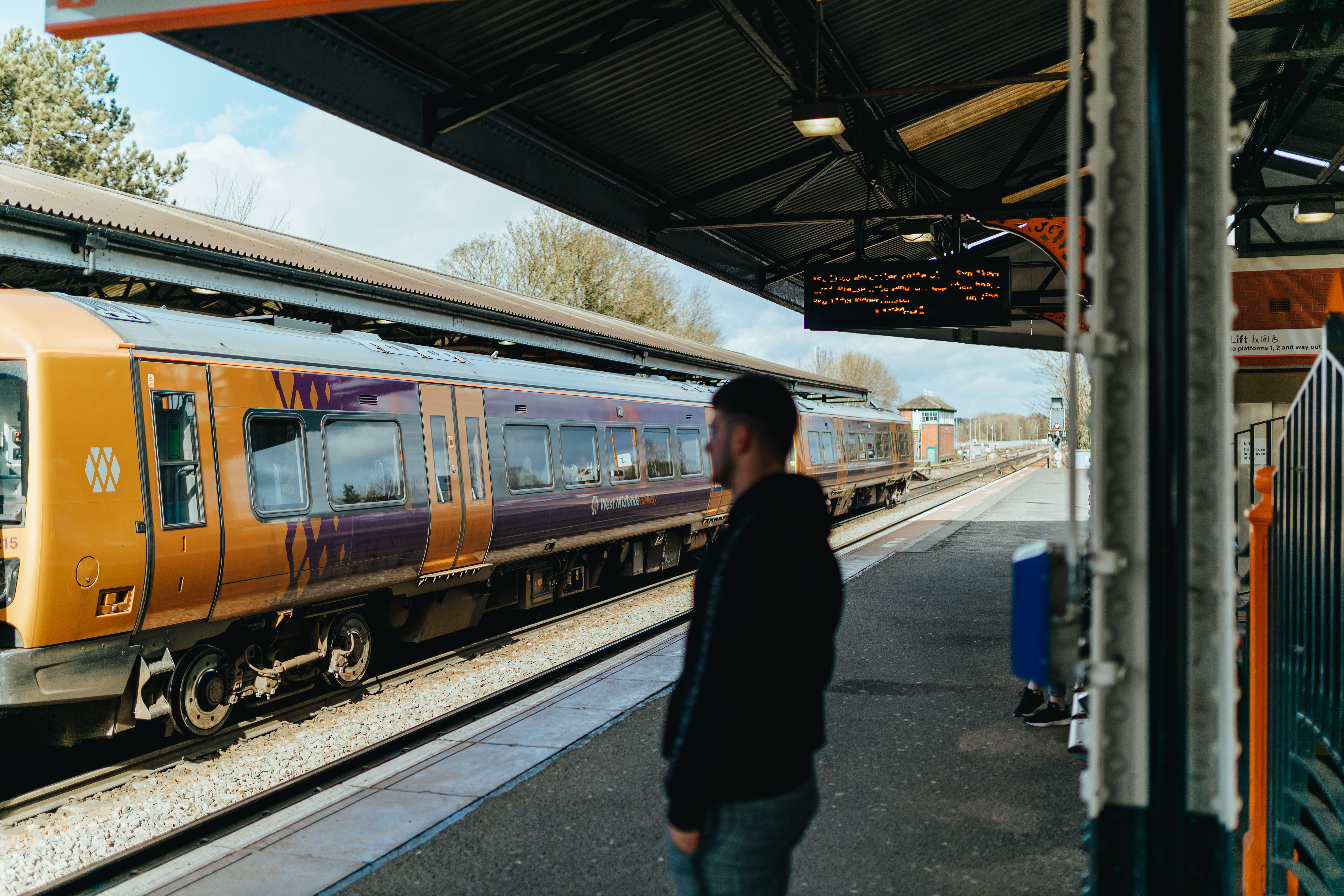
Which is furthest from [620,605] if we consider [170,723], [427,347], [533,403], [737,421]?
[737,421]

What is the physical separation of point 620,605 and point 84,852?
8.16 meters

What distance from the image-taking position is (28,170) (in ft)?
41.1

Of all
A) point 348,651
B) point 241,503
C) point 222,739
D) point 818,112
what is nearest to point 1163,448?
point 818,112

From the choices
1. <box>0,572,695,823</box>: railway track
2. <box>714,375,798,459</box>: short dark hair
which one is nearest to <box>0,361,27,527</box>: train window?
<box>0,572,695,823</box>: railway track

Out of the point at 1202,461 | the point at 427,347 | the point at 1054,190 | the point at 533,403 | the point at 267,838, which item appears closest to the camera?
the point at 1202,461

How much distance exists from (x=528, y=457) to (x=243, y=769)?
195 inches

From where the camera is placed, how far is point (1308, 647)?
9.81 ft

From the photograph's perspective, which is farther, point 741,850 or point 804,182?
point 804,182

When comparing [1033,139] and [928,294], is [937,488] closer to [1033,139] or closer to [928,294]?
[928,294]

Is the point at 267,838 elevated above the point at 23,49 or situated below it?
below

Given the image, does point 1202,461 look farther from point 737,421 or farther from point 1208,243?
point 737,421

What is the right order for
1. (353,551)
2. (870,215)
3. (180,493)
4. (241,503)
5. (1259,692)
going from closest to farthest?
(1259,692) < (180,493) < (241,503) < (353,551) < (870,215)

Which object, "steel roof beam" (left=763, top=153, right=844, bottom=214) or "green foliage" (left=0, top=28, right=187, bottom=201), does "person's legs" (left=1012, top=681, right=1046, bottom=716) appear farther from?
"green foliage" (left=0, top=28, right=187, bottom=201)

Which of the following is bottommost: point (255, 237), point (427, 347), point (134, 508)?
point (134, 508)
